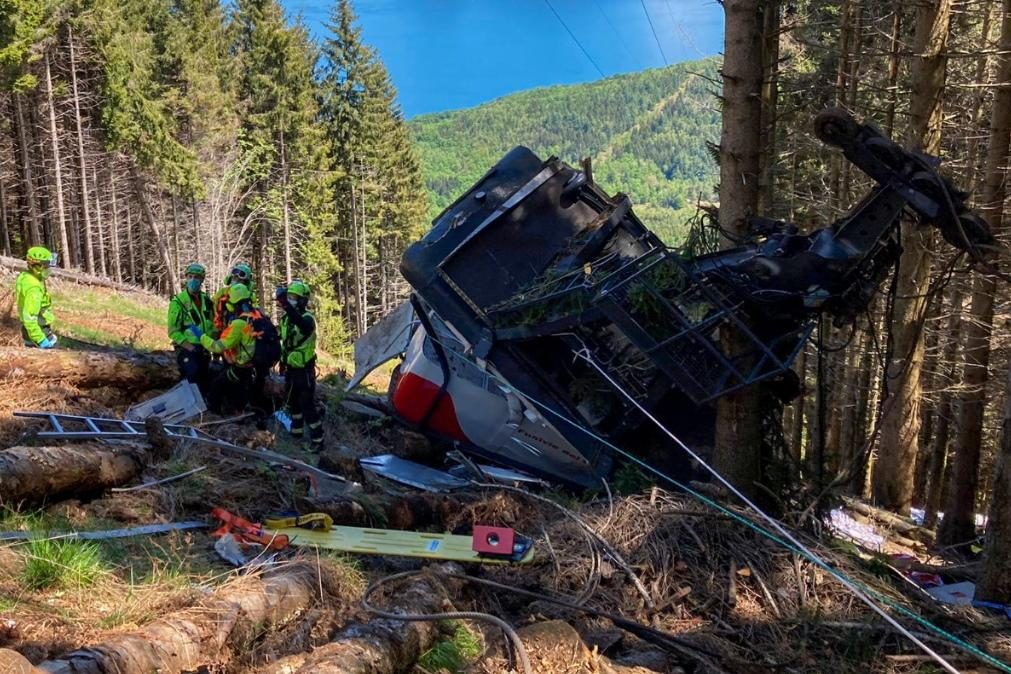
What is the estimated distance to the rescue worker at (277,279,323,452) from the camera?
8.15m

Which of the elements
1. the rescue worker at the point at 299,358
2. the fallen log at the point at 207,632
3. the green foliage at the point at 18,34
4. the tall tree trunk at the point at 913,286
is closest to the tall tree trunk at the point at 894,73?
the tall tree trunk at the point at 913,286

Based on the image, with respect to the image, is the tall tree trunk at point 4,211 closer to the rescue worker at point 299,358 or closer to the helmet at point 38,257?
the helmet at point 38,257

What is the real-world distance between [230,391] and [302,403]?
105cm

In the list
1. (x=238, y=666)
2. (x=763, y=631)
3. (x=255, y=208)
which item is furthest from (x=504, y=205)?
(x=255, y=208)

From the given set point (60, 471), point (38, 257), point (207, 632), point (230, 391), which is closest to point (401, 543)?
point (207, 632)

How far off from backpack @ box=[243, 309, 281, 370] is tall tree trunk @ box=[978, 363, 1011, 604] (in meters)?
6.41

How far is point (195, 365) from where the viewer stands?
29.2 feet

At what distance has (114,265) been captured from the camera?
39.1m

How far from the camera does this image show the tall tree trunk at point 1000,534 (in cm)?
519

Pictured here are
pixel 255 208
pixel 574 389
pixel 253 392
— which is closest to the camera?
pixel 574 389

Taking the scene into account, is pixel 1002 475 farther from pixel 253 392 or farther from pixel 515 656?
pixel 253 392

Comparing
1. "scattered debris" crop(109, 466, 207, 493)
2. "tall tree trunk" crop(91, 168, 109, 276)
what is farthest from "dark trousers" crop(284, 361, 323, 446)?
"tall tree trunk" crop(91, 168, 109, 276)

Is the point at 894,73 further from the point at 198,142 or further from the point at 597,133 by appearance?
the point at 597,133

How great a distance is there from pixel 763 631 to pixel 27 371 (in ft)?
23.2
